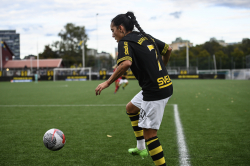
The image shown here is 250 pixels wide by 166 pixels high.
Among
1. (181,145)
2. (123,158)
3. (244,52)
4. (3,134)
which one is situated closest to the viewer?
(123,158)

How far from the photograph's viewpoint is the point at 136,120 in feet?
11.5

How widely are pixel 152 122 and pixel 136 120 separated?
87 cm

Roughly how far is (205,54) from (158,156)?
75938mm

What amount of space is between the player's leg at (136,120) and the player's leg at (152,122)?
2.16ft

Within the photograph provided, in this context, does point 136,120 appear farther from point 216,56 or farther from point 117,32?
point 216,56

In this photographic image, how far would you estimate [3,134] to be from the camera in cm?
521

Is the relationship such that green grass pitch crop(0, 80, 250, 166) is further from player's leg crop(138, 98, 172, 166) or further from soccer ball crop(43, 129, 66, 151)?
player's leg crop(138, 98, 172, 166)

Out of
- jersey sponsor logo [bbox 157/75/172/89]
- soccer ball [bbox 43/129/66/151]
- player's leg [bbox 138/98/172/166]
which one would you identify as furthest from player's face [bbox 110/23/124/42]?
soccer ball [bbox 43/129/66/151]

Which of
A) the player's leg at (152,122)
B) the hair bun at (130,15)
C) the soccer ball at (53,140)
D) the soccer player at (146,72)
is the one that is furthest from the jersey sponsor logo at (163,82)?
the soccer ball at (53,140)

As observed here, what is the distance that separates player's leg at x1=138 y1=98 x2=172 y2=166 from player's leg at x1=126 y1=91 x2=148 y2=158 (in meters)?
Answer: 0.66

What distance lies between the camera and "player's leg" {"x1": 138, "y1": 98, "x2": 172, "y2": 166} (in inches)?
105

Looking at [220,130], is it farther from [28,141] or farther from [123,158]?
[28,141]

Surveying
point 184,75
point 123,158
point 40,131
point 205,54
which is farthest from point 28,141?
point 205,54

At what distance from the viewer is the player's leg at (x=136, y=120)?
340 centimetres
